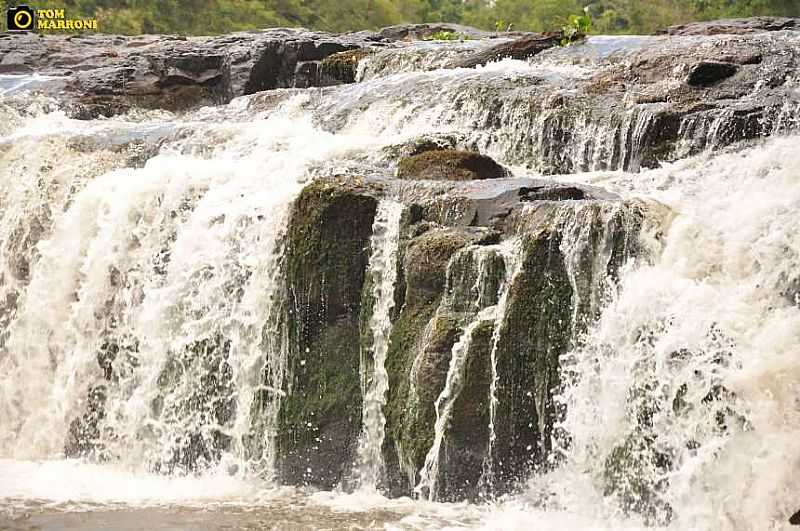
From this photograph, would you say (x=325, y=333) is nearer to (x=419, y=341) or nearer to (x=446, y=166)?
(x=419, y=341)

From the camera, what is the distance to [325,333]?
9.21m

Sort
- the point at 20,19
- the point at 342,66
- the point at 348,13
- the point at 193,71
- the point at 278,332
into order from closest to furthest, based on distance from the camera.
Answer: the point at 278,332, the point at 342,66, the point at 193,71, the point at 20,19, the point at 348,13

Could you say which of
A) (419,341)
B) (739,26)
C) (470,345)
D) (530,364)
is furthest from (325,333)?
(739,26)

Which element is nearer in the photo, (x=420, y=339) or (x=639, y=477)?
(x=639, y=477)

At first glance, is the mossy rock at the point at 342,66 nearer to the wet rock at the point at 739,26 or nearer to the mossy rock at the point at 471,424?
the wet rock at the point at 739,26

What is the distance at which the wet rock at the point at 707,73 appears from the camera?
11.8 meters

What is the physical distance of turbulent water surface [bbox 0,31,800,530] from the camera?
23.1 ft

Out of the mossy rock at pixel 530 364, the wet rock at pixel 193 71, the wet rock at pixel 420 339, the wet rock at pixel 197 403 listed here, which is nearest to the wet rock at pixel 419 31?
the wet rock at pixel 193 71

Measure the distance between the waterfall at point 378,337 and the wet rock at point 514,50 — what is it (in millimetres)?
6842

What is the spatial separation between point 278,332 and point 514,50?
7505 mm

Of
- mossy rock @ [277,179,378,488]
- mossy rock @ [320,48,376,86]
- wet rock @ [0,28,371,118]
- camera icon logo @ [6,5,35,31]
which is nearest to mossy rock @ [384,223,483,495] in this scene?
mossy rock @ [277,179,378,488]

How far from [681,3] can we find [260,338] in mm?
31878

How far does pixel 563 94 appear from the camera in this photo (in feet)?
39.9

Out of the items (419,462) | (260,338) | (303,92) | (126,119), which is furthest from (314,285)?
(126,119)
